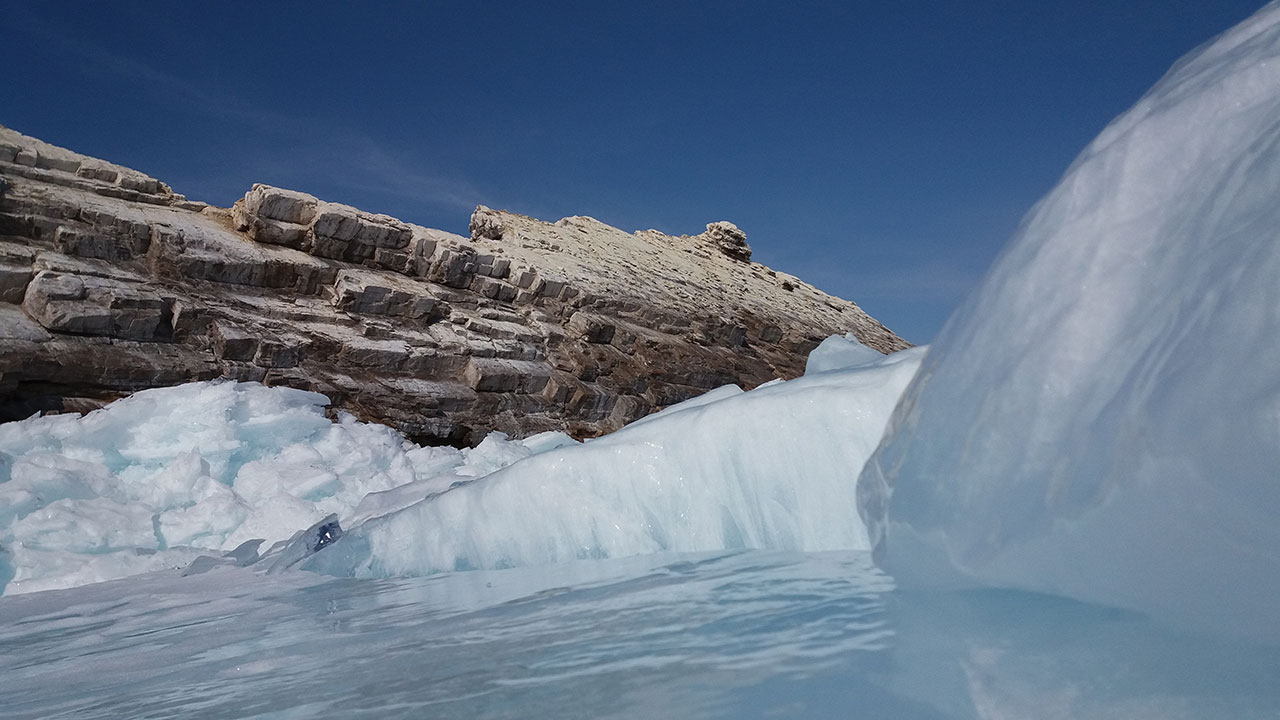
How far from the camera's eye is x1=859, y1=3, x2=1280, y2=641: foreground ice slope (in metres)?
1.50

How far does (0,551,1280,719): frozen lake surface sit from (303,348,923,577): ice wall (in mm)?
244

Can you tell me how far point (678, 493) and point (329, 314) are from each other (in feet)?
41.8

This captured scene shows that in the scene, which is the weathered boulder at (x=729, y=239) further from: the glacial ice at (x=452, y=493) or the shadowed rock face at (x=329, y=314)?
the glacial ice at (x=452, y=493)

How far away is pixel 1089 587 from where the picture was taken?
5.89 feet

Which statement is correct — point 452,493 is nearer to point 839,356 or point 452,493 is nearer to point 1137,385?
point 839,356

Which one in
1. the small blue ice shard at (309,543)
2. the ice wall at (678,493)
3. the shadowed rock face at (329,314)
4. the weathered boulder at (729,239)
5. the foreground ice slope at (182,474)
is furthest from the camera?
the weathered boulder at (729,239)

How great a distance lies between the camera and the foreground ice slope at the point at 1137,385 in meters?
1.50

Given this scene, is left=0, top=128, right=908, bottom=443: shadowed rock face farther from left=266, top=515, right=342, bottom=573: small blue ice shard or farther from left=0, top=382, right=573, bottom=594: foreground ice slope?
left=266, top=515, right=342, bottom=573: small blue ice shard

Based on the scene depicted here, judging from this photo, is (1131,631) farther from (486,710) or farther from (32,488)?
(32,488)

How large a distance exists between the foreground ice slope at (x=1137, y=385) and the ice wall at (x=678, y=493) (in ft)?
3.91

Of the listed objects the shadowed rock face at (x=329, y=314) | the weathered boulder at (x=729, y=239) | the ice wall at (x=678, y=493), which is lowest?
the ice wall at (x=678, y=493)

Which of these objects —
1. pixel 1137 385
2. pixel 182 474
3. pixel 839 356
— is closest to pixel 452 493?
pixel 839 356

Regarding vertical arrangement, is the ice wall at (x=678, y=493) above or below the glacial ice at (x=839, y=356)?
below

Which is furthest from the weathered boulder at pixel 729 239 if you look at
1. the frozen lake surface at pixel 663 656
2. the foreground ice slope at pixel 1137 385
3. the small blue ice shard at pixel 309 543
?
the foreground ice slope at pixel 1137 385
